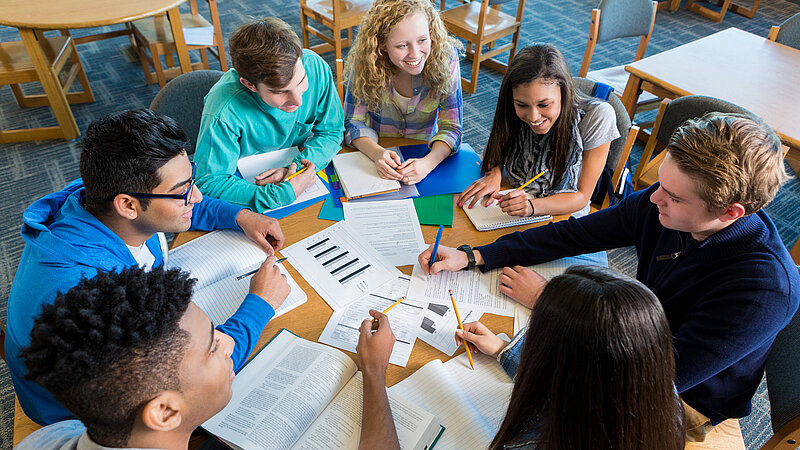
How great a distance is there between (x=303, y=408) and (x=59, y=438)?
45cm

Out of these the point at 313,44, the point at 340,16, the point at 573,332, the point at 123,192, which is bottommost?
the point at 313,44

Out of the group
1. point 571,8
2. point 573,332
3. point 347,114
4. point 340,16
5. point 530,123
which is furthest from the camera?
point 571,8

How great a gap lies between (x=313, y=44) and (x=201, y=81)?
2645 millimetres

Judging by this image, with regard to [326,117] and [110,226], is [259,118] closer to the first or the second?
[326,117]

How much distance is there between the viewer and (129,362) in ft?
2.52

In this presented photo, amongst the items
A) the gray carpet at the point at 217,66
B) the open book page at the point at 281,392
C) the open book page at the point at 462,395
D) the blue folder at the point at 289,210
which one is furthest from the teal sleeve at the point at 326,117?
the gray carpet at the point at 217,66

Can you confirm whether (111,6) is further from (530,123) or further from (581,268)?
(581,268)

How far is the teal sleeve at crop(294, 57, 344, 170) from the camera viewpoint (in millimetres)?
1761

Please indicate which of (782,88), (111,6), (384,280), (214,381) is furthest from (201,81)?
(782,88)

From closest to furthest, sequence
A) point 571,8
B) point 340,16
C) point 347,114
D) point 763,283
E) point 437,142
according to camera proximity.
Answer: point 763,283, point 437,142, point 347,114, point 340,16, point 571,8

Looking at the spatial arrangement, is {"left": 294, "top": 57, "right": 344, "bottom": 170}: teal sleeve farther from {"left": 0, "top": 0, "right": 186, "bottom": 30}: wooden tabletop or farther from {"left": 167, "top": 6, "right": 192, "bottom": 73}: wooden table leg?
{"left": 167, "top": 6, "right": 192, "bottom": 73}: wooden table leg

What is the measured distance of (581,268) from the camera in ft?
2.70

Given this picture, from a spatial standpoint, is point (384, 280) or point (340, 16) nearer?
point (384, 280)

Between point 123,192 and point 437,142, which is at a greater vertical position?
point 123,192
